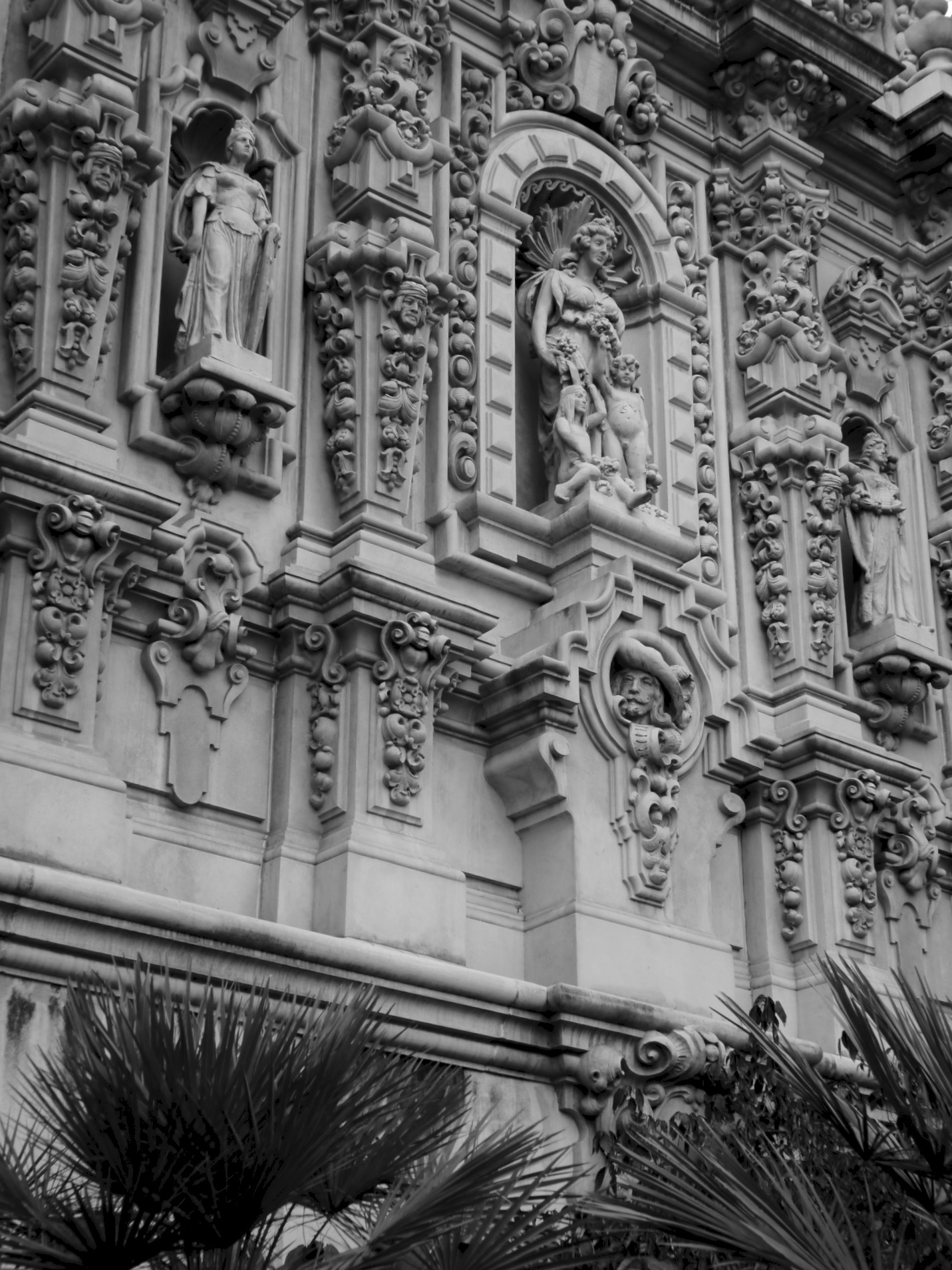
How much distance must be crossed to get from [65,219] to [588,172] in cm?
514

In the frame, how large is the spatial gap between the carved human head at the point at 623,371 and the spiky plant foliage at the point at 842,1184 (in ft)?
24.4

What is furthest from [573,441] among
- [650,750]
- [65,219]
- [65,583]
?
[65,583]

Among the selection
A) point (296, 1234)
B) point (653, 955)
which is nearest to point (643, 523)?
point (653, 955)

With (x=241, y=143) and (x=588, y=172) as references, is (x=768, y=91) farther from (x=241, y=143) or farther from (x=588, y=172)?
(x=241, y=143)

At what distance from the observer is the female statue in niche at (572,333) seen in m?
15.0

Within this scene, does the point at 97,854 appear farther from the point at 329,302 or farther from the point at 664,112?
the point at 664,112

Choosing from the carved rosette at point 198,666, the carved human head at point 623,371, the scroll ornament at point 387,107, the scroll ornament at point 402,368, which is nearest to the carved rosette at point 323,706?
the carved rosette at point 198,666

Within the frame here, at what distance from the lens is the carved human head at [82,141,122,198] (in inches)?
488

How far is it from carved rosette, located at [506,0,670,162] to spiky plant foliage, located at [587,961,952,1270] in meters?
9.28

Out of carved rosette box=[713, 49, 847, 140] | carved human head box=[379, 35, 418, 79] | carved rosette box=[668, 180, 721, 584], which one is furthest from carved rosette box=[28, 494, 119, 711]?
carved rosette box=[713, 49, 847, 140]

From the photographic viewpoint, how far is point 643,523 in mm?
14719

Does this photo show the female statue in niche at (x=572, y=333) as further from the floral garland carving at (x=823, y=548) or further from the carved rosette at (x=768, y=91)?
the carved rosette at (x=768, y=91)

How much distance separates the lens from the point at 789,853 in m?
15.0

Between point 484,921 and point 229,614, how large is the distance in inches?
96.7
